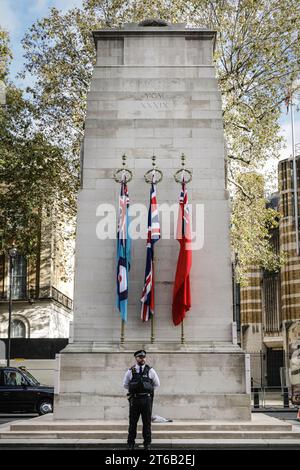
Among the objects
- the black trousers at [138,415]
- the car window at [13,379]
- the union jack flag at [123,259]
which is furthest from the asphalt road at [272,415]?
the black trousers at [138,415]

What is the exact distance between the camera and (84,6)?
98.0 ft

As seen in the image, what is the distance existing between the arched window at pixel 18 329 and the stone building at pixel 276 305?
14849 mm

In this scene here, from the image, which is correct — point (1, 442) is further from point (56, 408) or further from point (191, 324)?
point (191, 324)

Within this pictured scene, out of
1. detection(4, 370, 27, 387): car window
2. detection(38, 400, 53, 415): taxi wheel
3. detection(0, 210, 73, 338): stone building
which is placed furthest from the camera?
detection(0, 210, 73, 338): stone building

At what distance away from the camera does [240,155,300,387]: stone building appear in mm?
43125

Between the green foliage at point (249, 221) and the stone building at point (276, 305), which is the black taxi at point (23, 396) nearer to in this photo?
the green foliage at point (249, 221)

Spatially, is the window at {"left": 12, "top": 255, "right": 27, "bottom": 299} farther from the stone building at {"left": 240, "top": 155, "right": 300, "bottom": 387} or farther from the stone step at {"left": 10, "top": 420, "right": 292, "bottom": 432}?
the stone step at {"left": 10, "top": 420, "right": 292, "bottom": 432}

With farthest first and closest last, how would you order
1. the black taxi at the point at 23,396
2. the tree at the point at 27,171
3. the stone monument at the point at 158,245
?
1. the tree at the point at 27,171
2. the black taxi at the point at 23,396
3. the stone monument at the point at 158,245

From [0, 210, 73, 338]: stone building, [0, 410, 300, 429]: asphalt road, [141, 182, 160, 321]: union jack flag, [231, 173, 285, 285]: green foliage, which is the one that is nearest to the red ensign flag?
[141, 182, 160, 321]: union jack flag

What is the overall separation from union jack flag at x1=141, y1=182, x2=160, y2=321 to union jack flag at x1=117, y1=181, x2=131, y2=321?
1.46ft

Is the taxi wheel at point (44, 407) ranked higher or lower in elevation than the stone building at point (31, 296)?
lower

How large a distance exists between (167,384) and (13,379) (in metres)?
11.2

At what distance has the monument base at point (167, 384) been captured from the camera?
49.1ft

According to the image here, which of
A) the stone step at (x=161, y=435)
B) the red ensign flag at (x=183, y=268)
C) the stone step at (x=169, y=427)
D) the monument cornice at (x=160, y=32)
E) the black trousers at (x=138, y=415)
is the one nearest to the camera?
the black trousers at (x=138, y=415)
